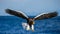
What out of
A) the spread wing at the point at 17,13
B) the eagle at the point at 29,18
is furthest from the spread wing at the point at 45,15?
the spread wing at the point at 17,13

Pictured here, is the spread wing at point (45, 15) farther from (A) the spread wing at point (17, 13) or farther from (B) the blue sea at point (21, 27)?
(A) the spread wing at point (17, 13)

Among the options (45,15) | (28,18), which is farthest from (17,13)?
(45,15)

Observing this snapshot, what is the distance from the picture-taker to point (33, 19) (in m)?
1.56

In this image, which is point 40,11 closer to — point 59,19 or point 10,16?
point 59,19

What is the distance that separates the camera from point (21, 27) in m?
1.57

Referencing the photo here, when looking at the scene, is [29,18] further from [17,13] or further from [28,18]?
[17,13]

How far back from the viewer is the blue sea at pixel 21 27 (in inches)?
61.8

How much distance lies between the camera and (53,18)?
5.26ft

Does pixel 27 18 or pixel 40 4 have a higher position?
pixel 40 4

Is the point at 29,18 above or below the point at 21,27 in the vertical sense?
above

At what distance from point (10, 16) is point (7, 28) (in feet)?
0.48

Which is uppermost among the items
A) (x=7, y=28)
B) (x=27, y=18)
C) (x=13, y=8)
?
(x=13, y=8)

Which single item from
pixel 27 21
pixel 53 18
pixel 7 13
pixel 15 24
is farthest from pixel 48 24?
pixel 7 13

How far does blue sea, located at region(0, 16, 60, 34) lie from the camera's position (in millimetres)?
1570
